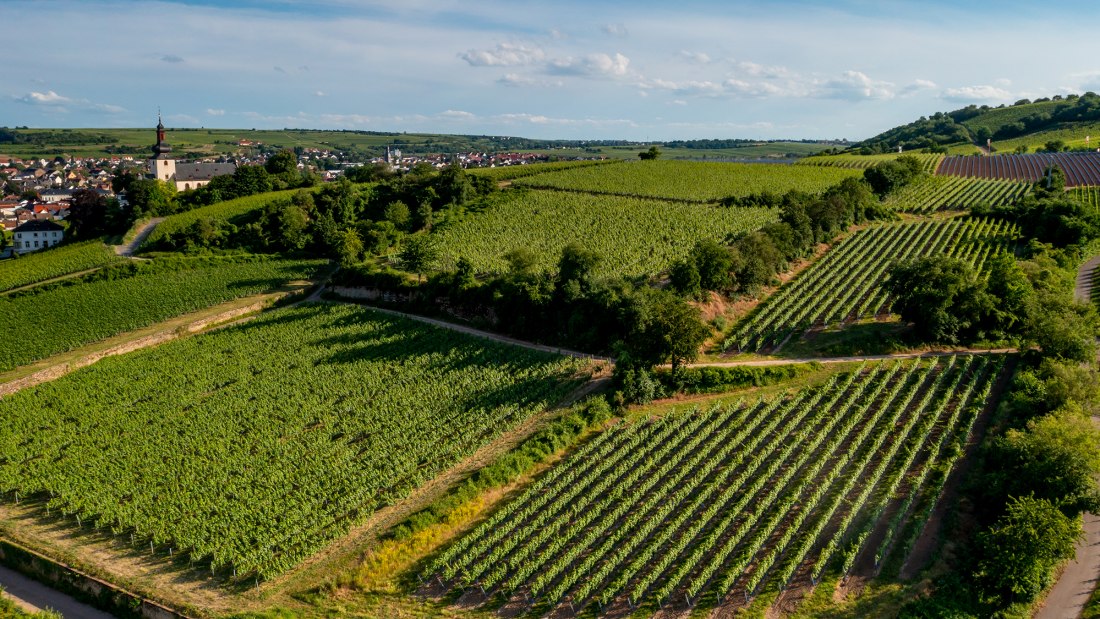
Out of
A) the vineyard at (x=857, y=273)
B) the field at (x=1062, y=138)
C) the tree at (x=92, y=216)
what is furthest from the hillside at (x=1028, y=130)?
the tree at (x=92, y=216)

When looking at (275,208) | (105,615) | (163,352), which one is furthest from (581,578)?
(275,208)

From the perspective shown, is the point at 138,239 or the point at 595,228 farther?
the point at 138,239

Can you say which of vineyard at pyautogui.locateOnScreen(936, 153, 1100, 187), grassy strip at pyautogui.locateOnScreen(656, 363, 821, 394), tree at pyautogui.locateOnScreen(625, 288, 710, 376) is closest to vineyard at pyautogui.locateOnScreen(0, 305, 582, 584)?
tree at pyautogui.locateOnScreen(625, 288, 710, 376)

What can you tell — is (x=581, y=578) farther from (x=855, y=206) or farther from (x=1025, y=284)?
(x=855, y=206)

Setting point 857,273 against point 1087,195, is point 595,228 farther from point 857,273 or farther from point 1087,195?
point 1087,195

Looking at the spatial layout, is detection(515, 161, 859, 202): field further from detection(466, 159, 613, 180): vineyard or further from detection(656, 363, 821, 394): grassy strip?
detection(656, 363, 821, 394): grassy strip

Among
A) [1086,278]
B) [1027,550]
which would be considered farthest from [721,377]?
[1086,278]
